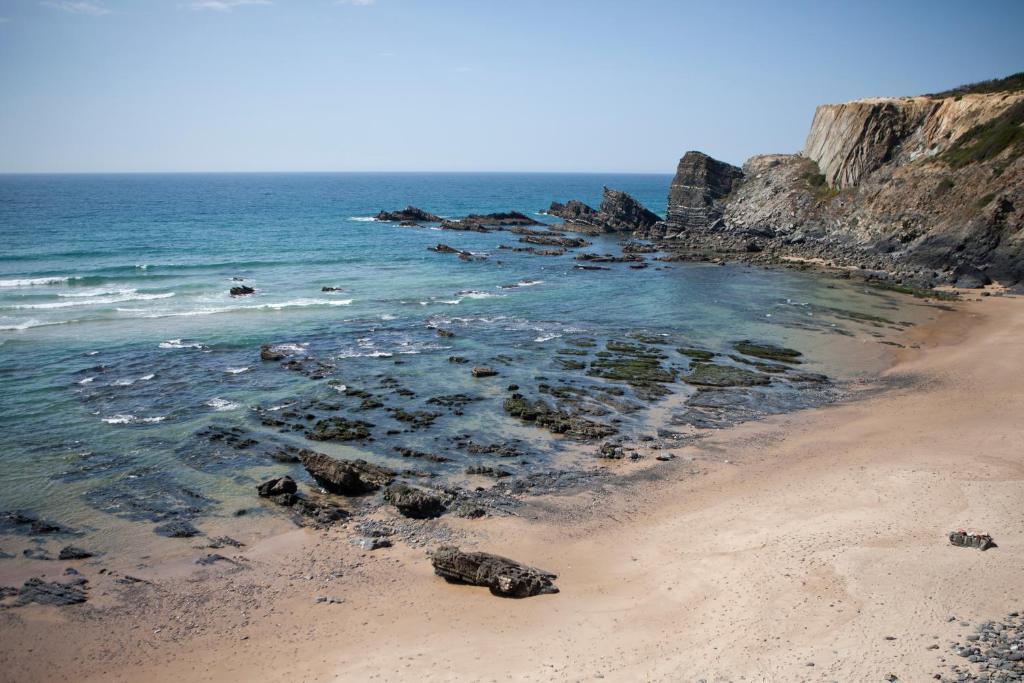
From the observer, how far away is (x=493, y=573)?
17.8 m

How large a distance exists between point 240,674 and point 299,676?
1.37 metres

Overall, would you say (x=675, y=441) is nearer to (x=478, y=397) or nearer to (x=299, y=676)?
(x=478, y=397)

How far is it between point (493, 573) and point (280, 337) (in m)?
28.6

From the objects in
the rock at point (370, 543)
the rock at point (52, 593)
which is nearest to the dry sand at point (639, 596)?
the rock at point (370, 543)

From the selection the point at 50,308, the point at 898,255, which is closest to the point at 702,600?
the point at 50,308

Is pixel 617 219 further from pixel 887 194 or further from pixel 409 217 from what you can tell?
pixel 887 194

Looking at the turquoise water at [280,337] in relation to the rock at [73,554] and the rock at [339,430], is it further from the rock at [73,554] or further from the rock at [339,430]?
the rock at [73,554]

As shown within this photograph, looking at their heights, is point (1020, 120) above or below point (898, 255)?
above

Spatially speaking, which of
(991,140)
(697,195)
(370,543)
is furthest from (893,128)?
(370,543)

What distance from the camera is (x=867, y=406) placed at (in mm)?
31016

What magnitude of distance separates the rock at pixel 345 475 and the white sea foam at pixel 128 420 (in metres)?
8.92

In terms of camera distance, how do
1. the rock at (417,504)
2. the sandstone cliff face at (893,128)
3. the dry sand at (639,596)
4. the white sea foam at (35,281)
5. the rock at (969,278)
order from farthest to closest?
the sandstone cliff face at (893,128) → the white sea foam at (35,281) → the rock at (969,278) → the rock at (417,504) → the dry sand at (639,596)

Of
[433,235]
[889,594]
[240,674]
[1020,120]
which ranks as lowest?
[240,674]

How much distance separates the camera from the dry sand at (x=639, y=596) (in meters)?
14.7
